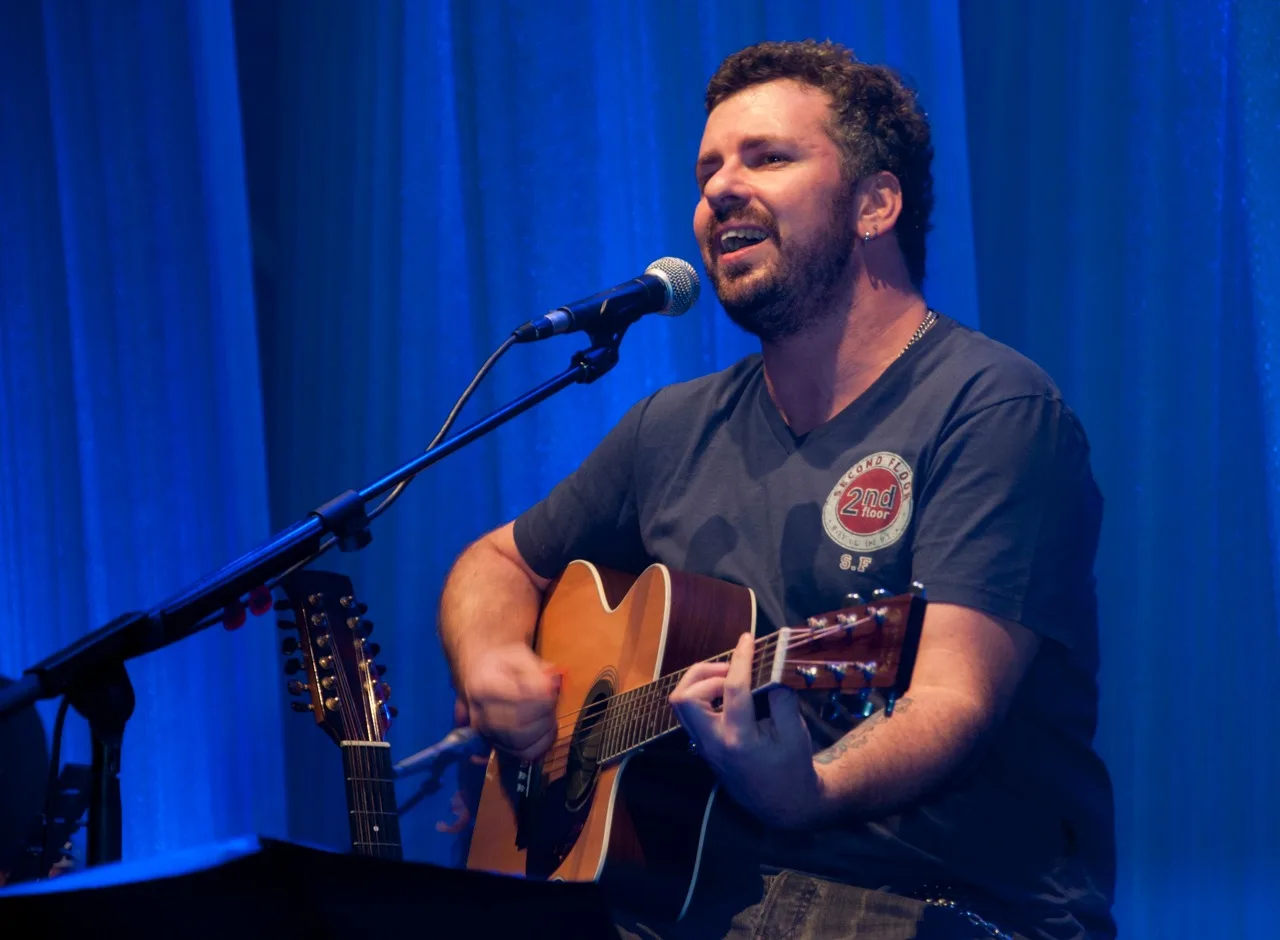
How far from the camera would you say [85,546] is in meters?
3.48

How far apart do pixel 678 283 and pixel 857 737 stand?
738 millimetres

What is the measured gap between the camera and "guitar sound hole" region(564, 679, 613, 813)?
2.04m

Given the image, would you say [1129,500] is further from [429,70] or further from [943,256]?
[429,70]

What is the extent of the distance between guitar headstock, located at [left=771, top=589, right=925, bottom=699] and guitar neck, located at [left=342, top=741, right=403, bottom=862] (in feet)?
3.01

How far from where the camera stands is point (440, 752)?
2670 millimetres

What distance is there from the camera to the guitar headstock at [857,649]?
154 cm

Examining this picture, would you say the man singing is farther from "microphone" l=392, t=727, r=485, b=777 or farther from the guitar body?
"microphone" l=392, t=727, r=485, b=777

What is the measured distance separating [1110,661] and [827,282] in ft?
2.92

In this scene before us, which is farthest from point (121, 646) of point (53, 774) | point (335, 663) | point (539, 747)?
point (539, 747)

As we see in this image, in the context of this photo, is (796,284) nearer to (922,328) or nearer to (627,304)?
(922,328)

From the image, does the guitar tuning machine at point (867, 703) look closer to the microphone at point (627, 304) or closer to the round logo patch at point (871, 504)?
the round logo patch at point (871, 504)

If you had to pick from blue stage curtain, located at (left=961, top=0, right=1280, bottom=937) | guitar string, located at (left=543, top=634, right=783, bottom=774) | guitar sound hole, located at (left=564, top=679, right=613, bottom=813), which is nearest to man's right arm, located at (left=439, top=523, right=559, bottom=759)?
guitar sound hole, located at (left=564, top=679, right=613, bottom=813)

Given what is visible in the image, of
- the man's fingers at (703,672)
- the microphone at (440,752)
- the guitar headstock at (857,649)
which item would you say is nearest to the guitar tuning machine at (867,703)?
the guitar headstock at (857,649)

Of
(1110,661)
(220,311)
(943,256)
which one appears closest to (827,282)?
(943,256)
